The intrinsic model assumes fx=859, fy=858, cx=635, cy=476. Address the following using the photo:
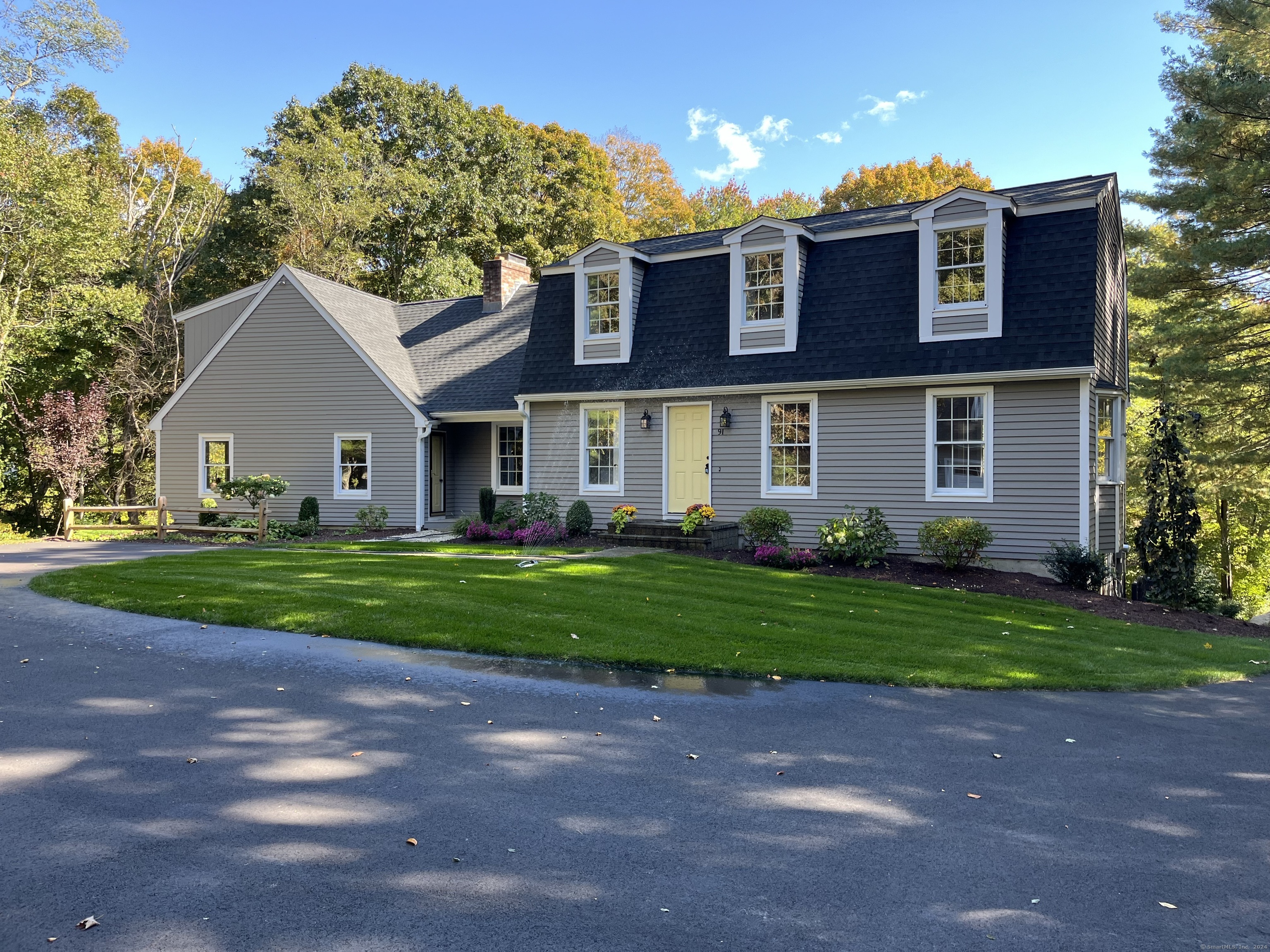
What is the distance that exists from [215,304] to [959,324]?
67.3ft

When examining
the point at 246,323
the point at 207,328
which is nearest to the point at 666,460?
the point at 246,323

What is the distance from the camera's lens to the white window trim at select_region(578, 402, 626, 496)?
18.1 meters

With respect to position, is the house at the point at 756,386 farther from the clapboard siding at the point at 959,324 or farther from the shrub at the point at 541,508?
the shrub at the point at 541,508

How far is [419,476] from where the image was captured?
2086 cm

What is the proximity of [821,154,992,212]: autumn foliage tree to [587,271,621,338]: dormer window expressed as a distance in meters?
23.0

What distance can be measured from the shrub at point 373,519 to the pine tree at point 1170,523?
52.2 ft

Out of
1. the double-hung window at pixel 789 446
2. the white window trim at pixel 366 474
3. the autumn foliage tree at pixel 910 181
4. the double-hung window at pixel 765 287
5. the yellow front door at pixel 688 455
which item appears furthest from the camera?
the autumn foliage tree at pixel 910 181

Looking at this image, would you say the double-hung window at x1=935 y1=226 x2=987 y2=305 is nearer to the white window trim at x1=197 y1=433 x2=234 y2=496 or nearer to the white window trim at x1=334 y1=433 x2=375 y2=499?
the white window trim at x1=334 y1=433 x2=375 y2=499

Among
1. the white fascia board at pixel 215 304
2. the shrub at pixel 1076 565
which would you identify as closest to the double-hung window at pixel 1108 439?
the shrub at pixel 1076 565

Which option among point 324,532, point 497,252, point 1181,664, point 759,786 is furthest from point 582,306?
point 497,252

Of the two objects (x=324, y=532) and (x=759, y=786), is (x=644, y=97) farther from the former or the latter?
(x=759, y=786)

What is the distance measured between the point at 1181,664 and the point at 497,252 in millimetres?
31372

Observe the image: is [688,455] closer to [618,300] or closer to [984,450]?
[618,300]

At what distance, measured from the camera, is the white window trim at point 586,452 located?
18094 millimetres
